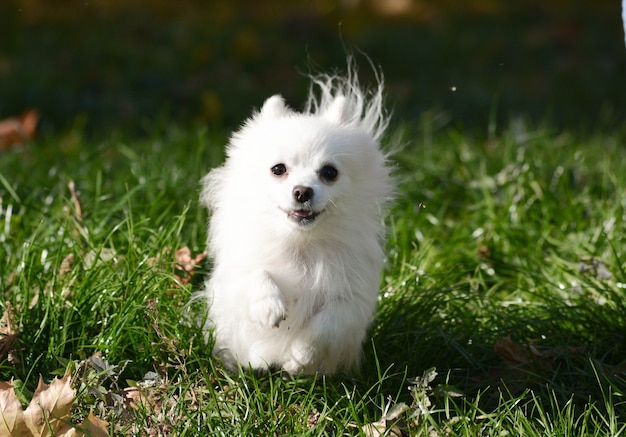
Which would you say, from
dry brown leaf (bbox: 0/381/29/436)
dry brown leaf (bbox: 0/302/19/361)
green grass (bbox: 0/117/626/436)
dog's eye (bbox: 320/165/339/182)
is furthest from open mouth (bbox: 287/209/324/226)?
dry brown leaf (bbox: 0/302/19/361)

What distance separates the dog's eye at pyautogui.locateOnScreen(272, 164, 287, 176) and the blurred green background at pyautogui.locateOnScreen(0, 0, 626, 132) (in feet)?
11.5

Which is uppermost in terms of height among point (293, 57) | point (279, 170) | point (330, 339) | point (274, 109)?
point (293, 57)

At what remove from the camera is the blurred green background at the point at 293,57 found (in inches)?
277

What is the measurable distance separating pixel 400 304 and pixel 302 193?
3.18ft

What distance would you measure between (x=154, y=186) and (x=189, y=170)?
404 millimetres

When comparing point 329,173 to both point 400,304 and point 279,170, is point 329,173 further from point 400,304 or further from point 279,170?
point 400,304

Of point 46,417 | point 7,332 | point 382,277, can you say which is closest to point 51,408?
point 46,417

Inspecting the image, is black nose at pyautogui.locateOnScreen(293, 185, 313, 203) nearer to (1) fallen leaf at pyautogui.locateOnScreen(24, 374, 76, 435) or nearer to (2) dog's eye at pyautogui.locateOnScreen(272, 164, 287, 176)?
(2) dog's eye at pyautogui.locateOnScreen(272, 164, 287, 176)

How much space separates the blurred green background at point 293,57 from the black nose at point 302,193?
365 centimetres

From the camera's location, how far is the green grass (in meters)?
2.90

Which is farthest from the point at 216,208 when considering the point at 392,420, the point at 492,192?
the point at 492,192

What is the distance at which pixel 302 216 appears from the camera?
9.12ft

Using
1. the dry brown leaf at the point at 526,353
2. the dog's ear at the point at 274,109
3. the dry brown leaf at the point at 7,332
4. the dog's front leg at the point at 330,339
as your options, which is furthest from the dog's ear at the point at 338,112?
the dry brown leaf at the point at 7,332

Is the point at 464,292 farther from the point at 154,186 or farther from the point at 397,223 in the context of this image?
the point at 154,186
